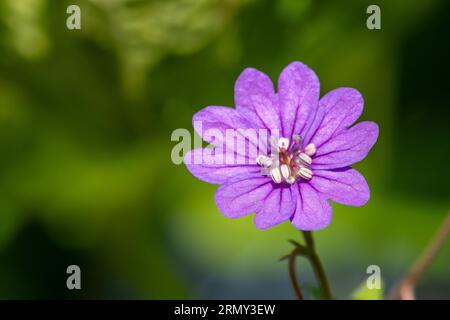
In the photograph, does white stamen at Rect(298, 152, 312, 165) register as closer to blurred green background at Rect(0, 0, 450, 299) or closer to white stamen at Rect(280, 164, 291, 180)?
white stamen at Rect(280, 164, 291, 180)

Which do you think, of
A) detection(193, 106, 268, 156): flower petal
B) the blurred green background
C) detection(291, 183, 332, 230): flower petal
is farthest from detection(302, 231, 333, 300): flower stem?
the blurred green background

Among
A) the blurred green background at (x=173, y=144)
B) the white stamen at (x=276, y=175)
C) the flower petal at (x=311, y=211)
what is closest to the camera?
Answer: the flower petal at (x=311, y=211)

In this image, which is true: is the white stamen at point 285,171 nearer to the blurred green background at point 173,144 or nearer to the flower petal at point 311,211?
the flower petal at point 311,211

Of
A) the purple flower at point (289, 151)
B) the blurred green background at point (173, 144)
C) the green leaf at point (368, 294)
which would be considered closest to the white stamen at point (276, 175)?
the purple flower at point (289, 151)

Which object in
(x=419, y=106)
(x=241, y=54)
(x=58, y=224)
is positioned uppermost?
(x=241, y=54)

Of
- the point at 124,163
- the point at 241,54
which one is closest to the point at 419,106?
the point at 241,54

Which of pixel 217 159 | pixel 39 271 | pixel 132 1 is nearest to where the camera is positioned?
pixel 217 159
